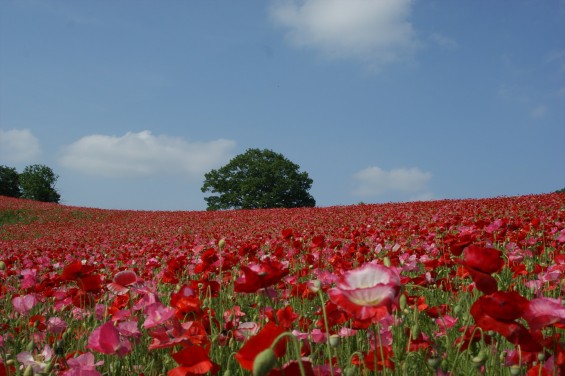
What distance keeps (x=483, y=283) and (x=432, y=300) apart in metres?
2.32

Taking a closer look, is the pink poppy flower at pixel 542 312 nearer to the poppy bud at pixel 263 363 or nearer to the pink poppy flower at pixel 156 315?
the poppy bud at pixel 263 363

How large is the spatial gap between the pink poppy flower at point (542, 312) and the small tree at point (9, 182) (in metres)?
63.1

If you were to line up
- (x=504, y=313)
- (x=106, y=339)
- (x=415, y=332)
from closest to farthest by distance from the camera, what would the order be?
(x=504, y=313), (x=106, y=339), (x=415, y=332)

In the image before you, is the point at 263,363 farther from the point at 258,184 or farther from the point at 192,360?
the point at 258,184

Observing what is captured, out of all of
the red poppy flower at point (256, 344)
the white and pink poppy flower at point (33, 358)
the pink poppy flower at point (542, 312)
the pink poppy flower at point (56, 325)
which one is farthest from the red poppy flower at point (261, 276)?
A: the pink poppy flower at point (56, 325)

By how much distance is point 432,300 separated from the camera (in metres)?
3.50

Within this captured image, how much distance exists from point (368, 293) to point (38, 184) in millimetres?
62349

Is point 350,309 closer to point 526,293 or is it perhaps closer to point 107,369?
point 107,369

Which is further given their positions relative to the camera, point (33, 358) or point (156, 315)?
point (33, 358)

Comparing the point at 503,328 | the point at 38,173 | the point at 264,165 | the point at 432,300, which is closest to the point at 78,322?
the point at 432,300

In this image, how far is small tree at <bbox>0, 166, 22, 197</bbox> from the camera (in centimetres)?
5678

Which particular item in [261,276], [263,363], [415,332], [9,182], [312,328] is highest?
[9,182]

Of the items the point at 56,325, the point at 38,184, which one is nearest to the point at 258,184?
the point at 38,184

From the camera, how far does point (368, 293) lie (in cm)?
117
